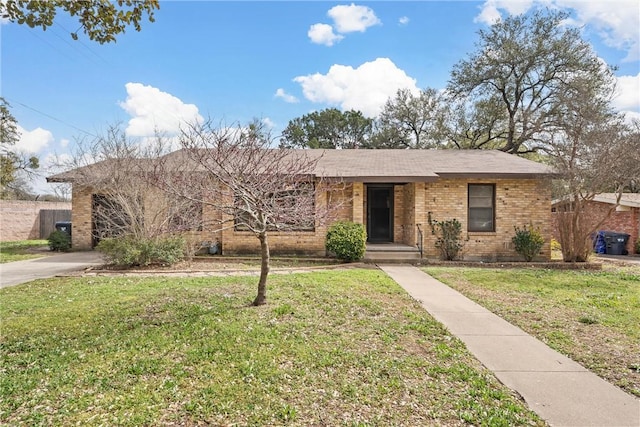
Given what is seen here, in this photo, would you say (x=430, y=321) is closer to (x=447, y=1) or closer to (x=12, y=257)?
(x=447, y=1)

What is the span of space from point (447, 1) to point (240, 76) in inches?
275

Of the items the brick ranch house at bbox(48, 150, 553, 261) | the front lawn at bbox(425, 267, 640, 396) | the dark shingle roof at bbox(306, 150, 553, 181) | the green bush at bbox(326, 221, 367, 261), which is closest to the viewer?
the front lawn at bbox(425, 267, 640, 396)

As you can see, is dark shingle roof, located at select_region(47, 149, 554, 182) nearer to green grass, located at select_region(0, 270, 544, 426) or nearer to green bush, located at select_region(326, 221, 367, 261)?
green bush, located at select_region(326, 221, 367, 261)

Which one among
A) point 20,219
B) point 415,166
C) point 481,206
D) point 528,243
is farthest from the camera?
point 20,219

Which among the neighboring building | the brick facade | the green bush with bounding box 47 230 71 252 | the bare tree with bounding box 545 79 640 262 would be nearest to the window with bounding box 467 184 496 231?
the brick facade

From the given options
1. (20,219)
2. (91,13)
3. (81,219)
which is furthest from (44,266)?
(20,219)

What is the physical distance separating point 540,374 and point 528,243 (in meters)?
9.00

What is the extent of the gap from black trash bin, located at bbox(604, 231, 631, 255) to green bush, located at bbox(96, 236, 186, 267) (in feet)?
57.9

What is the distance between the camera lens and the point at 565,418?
2.95m

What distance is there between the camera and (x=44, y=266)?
10.3 metres

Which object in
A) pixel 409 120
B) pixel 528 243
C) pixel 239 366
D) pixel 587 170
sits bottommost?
pixel 239 366

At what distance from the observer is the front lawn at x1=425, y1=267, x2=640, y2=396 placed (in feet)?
13.7

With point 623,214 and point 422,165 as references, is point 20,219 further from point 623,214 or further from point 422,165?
point 623,214

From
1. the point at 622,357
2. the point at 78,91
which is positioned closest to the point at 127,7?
the point at 622,357
